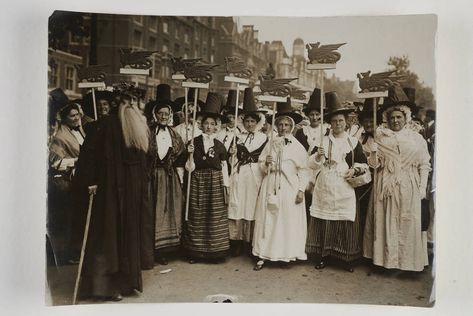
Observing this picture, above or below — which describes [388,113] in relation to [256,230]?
above

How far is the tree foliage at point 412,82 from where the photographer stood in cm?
164

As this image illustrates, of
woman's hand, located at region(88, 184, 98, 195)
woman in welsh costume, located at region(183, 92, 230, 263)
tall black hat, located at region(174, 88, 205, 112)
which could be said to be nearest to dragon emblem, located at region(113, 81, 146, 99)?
tall black hat, located at region(174, 88, 205, 112)

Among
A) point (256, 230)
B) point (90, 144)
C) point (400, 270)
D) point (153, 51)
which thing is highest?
point (153, 51)

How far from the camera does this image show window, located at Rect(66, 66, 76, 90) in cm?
164

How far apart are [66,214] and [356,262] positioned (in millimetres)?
1021

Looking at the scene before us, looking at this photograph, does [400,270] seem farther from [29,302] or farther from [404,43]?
[29,302]

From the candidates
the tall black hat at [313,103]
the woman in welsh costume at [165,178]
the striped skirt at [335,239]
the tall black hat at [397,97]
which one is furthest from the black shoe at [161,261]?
the tall black hat at [397,97]

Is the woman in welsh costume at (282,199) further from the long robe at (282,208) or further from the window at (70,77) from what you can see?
the window at (70,77)

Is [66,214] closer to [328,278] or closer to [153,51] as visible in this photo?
[153,51]

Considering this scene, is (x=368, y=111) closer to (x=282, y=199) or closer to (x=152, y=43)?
(x=282, y=199)

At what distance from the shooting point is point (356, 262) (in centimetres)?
168

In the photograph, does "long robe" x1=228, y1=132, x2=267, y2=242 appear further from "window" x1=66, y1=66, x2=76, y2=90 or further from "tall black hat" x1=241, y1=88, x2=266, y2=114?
"window" x1=66, y1=66, x2=76, y2=90

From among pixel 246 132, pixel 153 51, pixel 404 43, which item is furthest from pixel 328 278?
pixel 153 51

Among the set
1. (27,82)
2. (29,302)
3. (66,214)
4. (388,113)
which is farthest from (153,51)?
(29,302)
